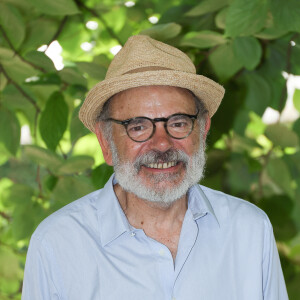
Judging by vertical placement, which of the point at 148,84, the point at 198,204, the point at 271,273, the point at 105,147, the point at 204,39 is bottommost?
the point at 271,273

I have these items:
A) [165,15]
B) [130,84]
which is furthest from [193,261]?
[165,15]

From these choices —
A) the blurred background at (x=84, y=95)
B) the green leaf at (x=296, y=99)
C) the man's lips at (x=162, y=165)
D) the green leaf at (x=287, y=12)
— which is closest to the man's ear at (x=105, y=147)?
the man's lips at (x=162, y=165)

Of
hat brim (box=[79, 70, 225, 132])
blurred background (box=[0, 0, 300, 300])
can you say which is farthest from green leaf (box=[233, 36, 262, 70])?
hat brim (box=[79, 70, 225, 132])

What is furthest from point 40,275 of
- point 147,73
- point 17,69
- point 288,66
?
point 288,66

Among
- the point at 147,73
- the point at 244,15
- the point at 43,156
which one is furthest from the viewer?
the point at 43,156

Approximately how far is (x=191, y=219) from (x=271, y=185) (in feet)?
1.62

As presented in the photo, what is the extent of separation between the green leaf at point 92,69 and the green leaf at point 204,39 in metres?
0.20

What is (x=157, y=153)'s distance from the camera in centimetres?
84

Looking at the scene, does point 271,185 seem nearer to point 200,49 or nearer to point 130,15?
point 200,49

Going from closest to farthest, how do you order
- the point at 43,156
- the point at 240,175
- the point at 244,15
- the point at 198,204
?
the point at 198,204 → the point at 244,15 → the point at 43,156 → the point at 240,175

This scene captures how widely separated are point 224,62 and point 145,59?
41cm

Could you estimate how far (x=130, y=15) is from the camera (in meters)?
1.29

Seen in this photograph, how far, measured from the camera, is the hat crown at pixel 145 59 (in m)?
0.86

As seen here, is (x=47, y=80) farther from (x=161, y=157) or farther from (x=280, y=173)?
(x=280, y=173)
